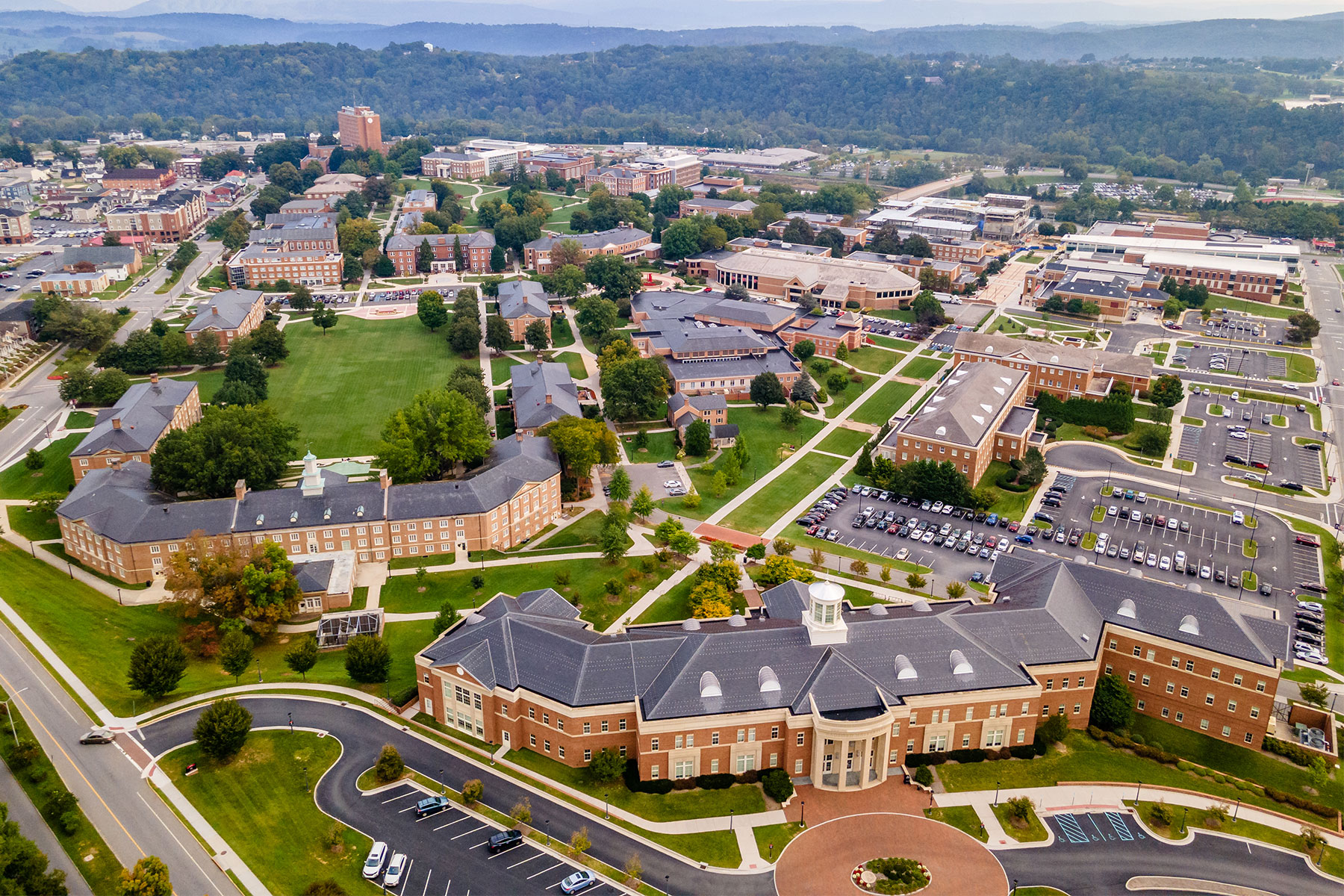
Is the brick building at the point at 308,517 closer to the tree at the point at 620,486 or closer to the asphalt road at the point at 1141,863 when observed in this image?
the tree at the point at 620,486

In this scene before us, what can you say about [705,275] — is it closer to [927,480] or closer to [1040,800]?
[927,480]

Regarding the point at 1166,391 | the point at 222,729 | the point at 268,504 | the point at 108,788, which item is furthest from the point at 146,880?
the point at 1166,391

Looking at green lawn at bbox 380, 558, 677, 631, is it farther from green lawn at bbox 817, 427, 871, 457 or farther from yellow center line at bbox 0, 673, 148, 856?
green lawn at bbox 817, 427, 871, 457

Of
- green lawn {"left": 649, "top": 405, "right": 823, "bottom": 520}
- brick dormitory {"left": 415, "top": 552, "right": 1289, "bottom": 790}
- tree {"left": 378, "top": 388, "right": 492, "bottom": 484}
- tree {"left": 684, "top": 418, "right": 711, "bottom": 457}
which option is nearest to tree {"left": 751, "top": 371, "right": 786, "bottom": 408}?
green lawn {"left": 649, "top": 405, "right": 823, "bottom": 520}

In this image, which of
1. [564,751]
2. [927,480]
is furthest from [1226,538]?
[564,751]

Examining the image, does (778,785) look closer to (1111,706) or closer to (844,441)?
(1111,706)

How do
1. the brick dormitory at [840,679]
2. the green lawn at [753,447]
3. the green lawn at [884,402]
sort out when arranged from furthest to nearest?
the green lawn at [884,402] < the green lawn at [753,447] < the brick dormitory at [840,679]

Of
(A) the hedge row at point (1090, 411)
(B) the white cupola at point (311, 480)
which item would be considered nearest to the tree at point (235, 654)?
(B) the white cupola at point (311, 480)
